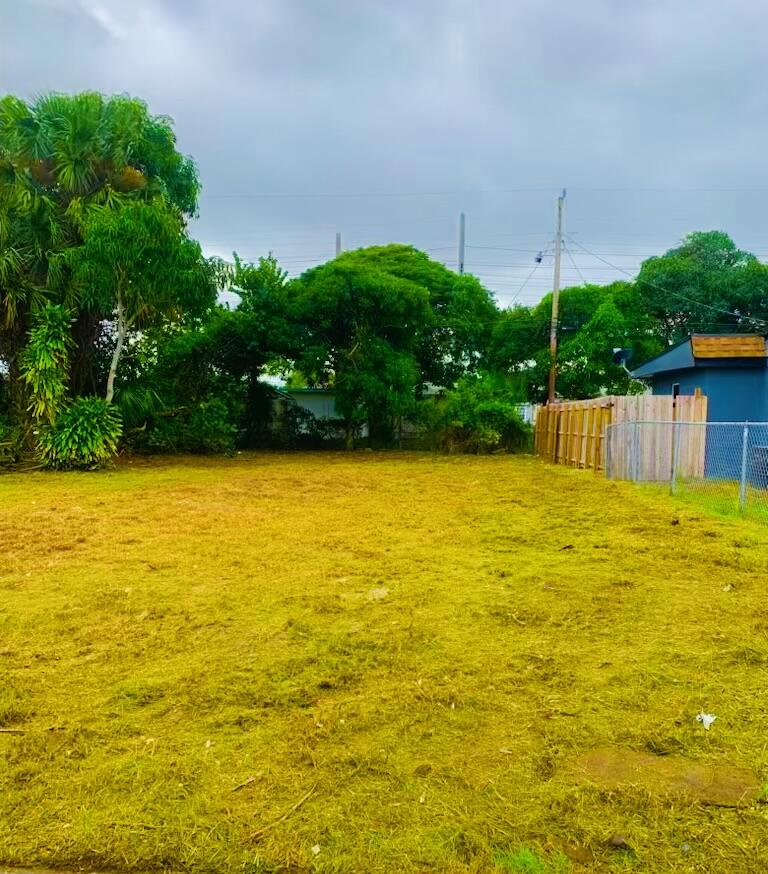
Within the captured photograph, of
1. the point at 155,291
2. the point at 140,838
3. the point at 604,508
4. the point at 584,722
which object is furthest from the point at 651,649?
the point at 155,291

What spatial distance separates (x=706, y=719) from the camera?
2775 mm

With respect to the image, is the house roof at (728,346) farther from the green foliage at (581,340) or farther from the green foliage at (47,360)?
the green foliage at (47,360)

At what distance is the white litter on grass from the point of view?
2.74 metres

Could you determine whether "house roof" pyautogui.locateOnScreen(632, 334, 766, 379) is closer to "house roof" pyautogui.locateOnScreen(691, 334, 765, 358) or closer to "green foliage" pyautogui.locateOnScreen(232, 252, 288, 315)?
"house roof" pyautogui.locateOnScreen(691, 334, 765, 358)

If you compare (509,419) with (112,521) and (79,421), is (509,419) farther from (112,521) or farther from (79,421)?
(112,521)

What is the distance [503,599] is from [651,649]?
1.12 metres

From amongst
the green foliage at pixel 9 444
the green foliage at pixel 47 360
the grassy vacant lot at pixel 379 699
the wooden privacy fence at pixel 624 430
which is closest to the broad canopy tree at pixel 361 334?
the wooden privacy fence at pixel 624 430

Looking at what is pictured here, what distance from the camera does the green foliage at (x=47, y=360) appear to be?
484 inches

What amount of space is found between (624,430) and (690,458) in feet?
4.06

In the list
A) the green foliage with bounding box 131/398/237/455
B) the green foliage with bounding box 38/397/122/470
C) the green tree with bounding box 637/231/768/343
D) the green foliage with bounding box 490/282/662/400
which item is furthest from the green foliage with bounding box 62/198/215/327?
the green tree with bounding box 637/231/768/343

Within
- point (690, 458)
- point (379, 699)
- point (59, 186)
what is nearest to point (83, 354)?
point (59, 186)

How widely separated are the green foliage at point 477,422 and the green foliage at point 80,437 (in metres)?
9.42

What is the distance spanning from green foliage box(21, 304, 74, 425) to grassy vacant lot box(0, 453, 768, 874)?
6.74 meters

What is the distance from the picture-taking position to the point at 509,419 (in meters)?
19.0
